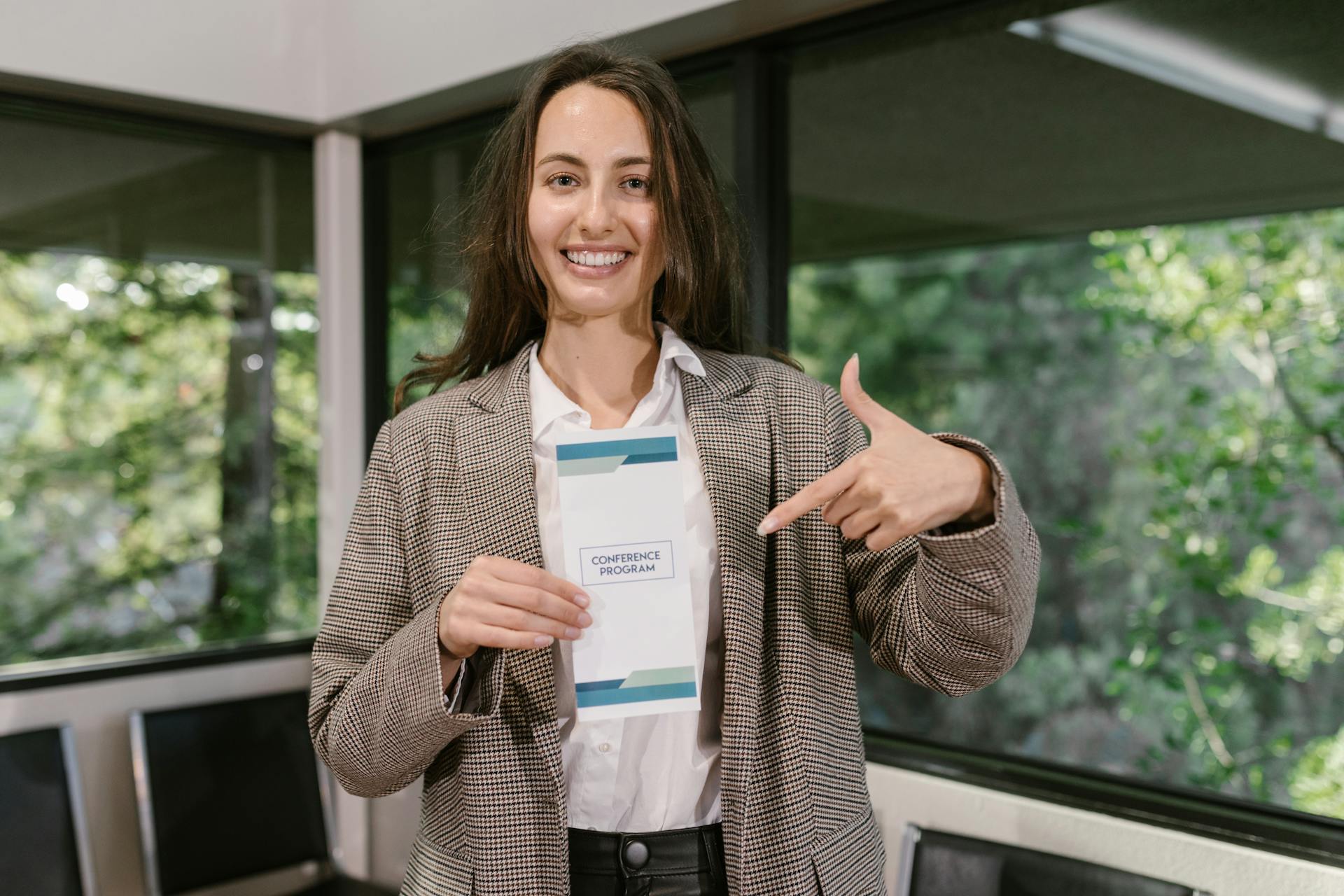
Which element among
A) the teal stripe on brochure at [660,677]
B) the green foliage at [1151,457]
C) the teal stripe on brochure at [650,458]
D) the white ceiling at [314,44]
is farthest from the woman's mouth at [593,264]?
the green foliage at [1151,457]

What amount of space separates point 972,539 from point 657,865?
48 centimetres

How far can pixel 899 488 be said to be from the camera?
981 mm

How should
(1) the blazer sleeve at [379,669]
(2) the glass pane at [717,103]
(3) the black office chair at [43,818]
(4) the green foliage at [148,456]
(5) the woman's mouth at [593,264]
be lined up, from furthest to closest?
1. (4) the green foliage at [148,456]
2. (2) the glass pane at [717,103]
3. (3) the black office chair at [43,818]
4. (5) the woman's mouth at [593,264]
5. (1) the blazer sleeve at [379,669]

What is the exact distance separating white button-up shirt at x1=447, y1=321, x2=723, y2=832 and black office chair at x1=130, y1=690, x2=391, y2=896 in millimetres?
1692

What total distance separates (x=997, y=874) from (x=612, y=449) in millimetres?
1105

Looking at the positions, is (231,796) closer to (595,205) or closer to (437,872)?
(437,872)

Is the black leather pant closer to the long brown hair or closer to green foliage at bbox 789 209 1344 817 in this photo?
the long brown hair

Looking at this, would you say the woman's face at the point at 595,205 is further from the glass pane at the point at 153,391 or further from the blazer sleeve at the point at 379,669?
the glass pane at the point at 153,391

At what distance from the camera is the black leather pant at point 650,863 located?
45.1 inches

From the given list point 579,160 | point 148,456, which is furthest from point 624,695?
point 148,456

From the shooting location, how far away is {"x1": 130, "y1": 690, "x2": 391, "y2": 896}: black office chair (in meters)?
→ 2.49

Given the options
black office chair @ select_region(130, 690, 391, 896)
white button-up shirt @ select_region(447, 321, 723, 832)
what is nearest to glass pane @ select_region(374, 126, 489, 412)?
black office chair @ select_region(130, 690, 391, 896)

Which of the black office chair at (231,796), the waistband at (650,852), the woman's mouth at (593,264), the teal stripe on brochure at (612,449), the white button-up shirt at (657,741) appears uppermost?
the woman's mouth at (593,264)

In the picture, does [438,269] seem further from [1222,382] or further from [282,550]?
[1222,382]
